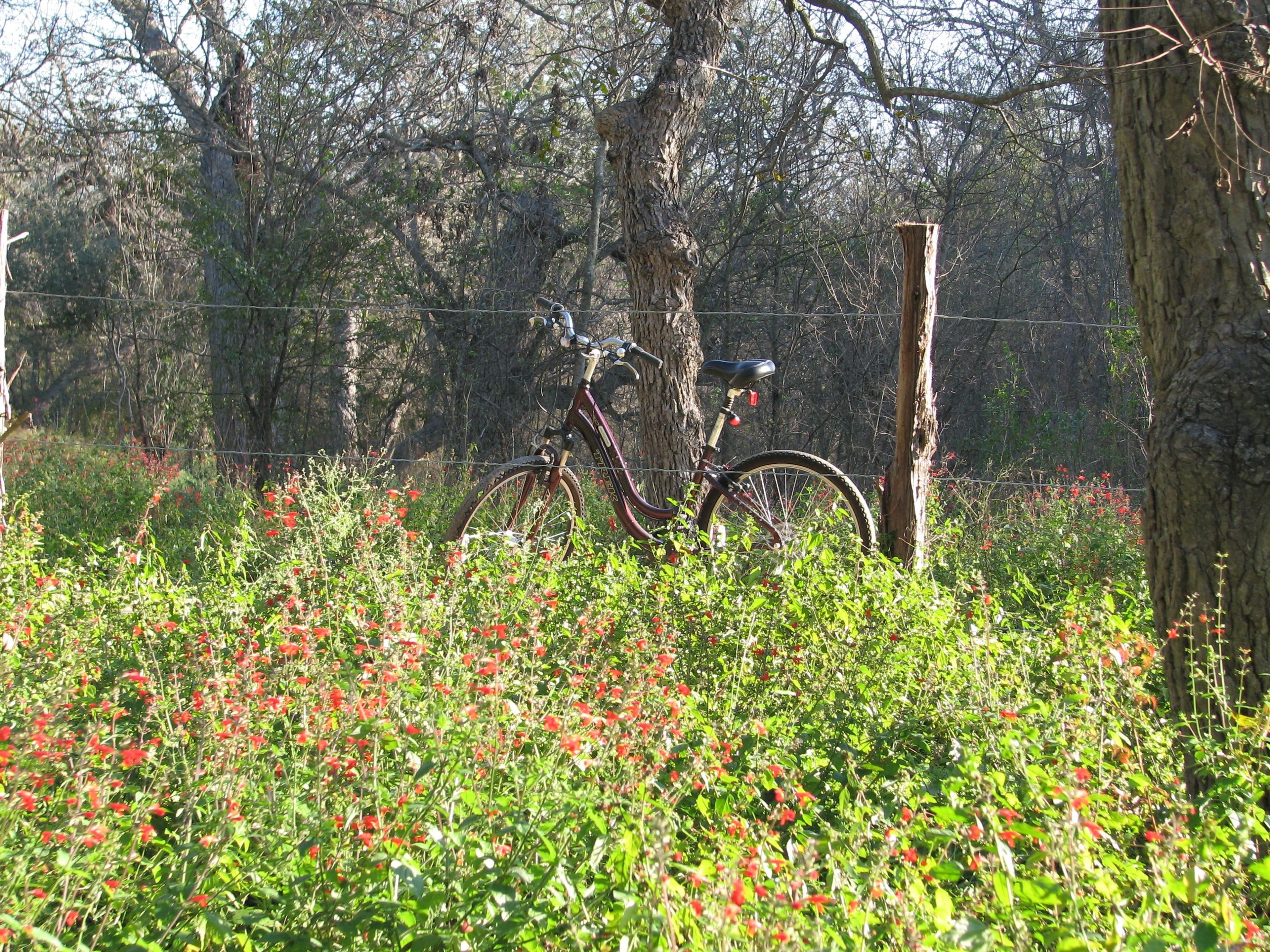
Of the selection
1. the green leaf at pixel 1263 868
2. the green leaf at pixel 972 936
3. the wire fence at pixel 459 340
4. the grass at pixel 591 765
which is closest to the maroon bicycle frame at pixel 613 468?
the grass at pixel 591 765

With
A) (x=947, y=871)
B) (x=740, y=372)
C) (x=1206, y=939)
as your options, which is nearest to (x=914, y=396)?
(x=740, y=372)

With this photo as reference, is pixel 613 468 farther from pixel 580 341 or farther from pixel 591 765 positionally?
pixel 591 765

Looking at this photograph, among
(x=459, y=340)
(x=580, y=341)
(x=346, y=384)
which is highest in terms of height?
(x=459, y=340)

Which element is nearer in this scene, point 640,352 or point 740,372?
point 740,372

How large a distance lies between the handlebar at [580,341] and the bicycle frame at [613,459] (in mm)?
51

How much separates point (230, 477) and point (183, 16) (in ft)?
15.3

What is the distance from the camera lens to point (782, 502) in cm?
514

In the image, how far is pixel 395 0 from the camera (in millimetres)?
10367

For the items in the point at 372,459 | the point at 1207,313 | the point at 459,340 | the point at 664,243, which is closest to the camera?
the point at 1207,313

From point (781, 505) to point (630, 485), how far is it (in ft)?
2.44

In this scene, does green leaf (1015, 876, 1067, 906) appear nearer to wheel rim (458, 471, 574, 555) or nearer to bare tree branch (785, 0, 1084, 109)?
wheel rim (458, 471, 574, 555)

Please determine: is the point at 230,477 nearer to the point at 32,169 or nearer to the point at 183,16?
the point at 183,16

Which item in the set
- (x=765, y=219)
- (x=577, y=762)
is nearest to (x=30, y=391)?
(x=765, y=219)

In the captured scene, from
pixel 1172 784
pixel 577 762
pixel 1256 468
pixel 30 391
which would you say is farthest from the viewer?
pixel 30 391
